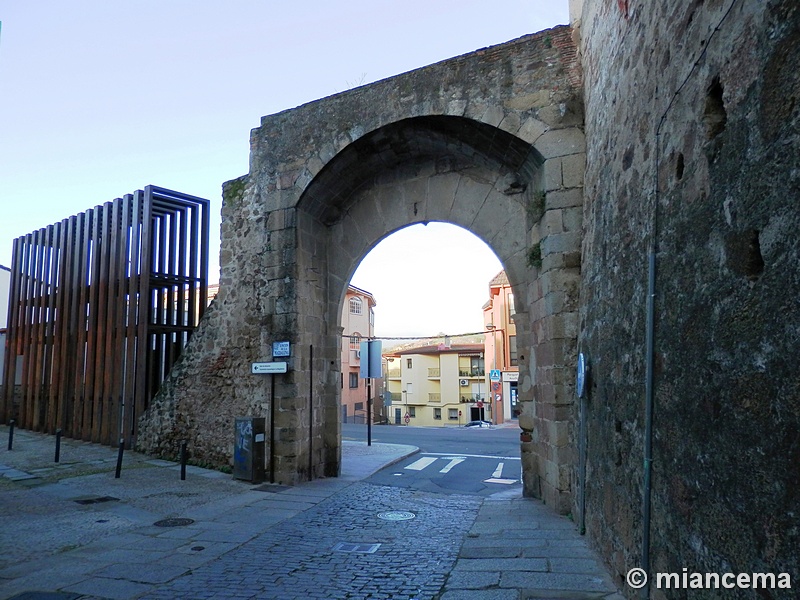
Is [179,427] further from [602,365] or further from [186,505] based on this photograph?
[602,365]

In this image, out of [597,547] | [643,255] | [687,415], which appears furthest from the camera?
[597,547]

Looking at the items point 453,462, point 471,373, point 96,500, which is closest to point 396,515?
point 96,500

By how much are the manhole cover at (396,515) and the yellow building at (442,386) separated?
39.6 meters

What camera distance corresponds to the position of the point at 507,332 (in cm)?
3456

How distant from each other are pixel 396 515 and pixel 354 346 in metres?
34.4

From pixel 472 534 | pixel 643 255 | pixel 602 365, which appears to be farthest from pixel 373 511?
pixel 643 255

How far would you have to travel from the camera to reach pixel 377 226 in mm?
9938

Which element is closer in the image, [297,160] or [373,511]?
[373,511]

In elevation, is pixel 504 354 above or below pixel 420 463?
above

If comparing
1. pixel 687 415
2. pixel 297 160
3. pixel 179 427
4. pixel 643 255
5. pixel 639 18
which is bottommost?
pixel 179 427

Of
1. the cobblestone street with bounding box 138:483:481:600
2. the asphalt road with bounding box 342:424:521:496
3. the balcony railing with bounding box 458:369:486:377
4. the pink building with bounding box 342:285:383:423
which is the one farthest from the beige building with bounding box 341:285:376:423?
the cobblestone street with bounding box 138:483:481:600

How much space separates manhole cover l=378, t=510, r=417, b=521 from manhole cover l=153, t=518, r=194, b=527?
7.24ft

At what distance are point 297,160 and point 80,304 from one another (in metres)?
7.97

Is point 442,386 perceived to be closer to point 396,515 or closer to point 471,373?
point 471,373
